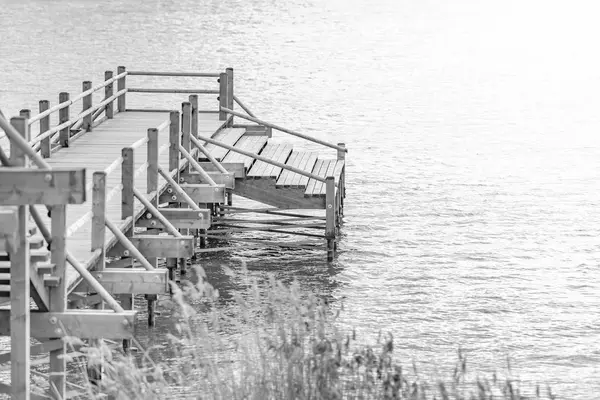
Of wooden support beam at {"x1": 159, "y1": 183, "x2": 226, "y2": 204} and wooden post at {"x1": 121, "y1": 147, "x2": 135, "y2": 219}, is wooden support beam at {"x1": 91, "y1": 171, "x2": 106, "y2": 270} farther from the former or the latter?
wooden support beam at {"x1": 159, "y1": 183, "x2": 226, "y2": 204}

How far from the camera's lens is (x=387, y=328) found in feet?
63.6

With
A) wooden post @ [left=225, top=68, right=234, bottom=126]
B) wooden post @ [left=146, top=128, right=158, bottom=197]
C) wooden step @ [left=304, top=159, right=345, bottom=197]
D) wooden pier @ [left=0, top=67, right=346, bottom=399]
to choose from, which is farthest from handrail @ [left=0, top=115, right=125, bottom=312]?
wooden post @ [left=225, top=68, right=234, bottom=126]

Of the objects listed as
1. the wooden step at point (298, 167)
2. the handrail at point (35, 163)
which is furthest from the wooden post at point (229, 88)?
the handrail at point (35, 163)

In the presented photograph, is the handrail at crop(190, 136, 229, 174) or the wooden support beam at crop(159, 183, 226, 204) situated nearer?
the wooden support beam at crop(159, 183, 226, 204)

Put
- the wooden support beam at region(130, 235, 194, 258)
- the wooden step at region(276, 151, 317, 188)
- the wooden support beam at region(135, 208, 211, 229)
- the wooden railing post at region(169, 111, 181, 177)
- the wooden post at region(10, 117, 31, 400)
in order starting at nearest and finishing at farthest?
1. the wooden post at region(10, 117, 31, 400)
2. the wooden support beam at region(130, 235, 194, 258)
3. the wooden support beam at region(135, 208, 211, 229)
4. the wooden railing post at region(169, 111, 181, 177)
5. the wooden step at region(276, 151, 317, 188)

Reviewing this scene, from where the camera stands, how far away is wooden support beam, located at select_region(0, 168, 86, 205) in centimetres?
1018

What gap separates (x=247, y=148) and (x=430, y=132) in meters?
17.6

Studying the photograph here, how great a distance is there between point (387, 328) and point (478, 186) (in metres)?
12.5

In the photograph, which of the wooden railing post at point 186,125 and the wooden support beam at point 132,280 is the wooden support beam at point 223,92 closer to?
the wooden railing post at point 186,125

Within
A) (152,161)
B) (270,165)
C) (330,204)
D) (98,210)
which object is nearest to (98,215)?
(98,210)

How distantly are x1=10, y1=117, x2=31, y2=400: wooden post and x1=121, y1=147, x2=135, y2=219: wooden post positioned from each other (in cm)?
511

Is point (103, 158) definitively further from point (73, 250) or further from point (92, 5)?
point (92, 5)

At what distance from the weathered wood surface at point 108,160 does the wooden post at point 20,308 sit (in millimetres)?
1960

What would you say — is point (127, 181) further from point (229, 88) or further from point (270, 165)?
point (229, 88)
